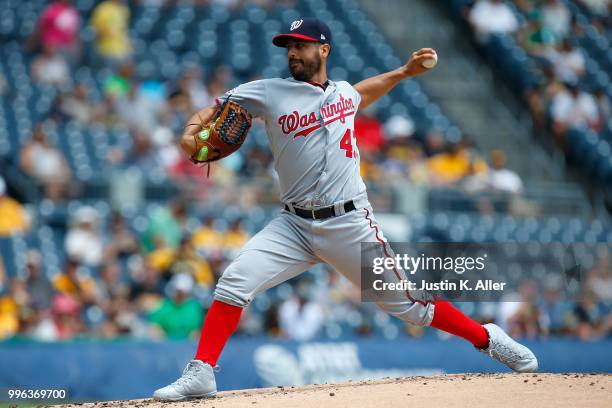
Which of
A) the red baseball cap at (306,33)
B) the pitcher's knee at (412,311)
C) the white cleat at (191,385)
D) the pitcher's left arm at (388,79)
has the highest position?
the red baseball cap at (306,33)

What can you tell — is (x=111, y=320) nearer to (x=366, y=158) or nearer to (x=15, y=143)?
(x=15, y=143)

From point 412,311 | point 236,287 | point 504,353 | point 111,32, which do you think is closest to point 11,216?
point 111,32

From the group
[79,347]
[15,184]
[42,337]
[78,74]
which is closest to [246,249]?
[79,347]

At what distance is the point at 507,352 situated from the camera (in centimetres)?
548

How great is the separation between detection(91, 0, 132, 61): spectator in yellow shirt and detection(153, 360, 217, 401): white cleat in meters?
7.24

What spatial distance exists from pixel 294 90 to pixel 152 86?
6.56 metres

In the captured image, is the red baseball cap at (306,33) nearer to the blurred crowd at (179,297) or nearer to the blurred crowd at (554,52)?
the blurred crowd at (179,297)

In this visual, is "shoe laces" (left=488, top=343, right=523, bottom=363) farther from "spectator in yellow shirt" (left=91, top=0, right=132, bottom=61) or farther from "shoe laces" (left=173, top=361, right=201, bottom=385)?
"spectator in yellow shirt" (left=91, top=0, right=132, bottom=61)

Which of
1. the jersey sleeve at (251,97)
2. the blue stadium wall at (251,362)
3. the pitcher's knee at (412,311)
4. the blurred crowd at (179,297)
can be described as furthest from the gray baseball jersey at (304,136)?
the blurred crowd at (179,297)

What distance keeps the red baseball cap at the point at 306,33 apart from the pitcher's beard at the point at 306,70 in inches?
4.3

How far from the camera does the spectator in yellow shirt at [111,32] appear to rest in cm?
1181

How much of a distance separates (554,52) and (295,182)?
9482 millimetres

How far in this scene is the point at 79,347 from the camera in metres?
7.39

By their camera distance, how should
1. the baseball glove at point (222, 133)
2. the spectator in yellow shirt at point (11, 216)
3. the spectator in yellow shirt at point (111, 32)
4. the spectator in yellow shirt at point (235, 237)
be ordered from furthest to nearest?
1. the spectator in yellow shirt at point (111, 32)
2. the spectator in yellow shirt at point (235, 237)
3. the spectator in yellow shirt at point (11, 216)
4. the baseball glove at point (222, 133)
